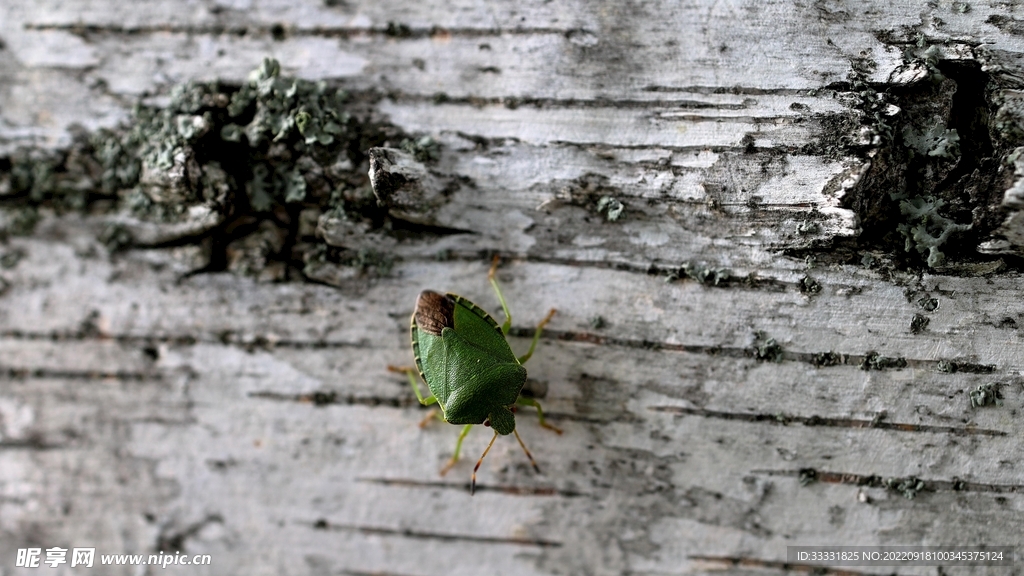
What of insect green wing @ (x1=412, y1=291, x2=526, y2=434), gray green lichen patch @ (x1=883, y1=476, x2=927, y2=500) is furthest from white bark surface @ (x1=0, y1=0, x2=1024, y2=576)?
insect green wing @ (x1=412, y1=291, x2=526, y2=434)

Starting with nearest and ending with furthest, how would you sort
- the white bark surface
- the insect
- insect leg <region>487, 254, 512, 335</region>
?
the white bark surface → the insect → insect leg <region>487, 254, 512, 335</region>

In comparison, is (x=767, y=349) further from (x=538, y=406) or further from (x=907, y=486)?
(x=538, y=406)

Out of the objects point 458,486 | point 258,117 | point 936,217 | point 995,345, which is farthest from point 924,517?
point 258,117

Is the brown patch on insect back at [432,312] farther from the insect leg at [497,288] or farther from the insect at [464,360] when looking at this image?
the insect leg at [497,288]

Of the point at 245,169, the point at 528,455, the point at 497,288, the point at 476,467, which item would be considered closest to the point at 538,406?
the point at 528,455

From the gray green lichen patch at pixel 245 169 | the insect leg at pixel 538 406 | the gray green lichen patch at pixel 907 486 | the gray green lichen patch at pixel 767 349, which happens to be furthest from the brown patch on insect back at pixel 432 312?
the gray green lichen patch at pixel 907 486

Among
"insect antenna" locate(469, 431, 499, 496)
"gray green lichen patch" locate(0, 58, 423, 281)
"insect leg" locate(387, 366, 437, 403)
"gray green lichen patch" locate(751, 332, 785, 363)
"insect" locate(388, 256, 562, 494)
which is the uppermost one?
"gray green lichen patch" locate(0, 58, 423, 281)

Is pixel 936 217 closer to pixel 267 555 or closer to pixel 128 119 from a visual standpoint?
pixel 267 555

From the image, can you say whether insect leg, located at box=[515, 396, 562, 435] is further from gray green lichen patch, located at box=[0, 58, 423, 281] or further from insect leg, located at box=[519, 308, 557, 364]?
gray green lichen patch, located at box=[0, 58, 423, 281]
